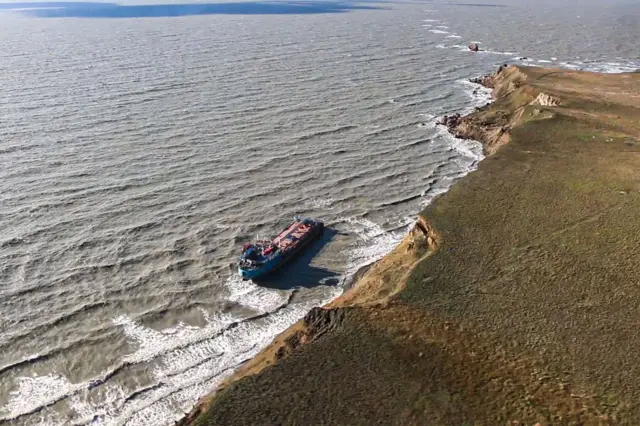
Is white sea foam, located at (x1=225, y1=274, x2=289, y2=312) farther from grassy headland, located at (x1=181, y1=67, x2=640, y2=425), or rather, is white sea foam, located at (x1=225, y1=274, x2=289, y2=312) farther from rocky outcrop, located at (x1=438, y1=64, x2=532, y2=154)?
rocky outcrop, located at (x1=438, y1=64, x2=532, y2=154)

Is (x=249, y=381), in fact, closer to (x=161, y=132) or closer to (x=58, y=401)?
(x=58, y=401)

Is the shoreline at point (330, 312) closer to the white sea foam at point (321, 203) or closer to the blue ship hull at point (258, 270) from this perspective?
the blue ship hull at point (258, 270)

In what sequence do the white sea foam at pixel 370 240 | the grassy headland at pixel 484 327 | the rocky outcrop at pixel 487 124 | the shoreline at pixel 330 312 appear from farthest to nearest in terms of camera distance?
the rocky outcrop at pixel 487 124, the white sea foam at pixel 370 240, the shoreline at pixel 330 312, the grassy headland at pixel 484 327

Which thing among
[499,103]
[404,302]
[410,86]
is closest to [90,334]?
[404,302]

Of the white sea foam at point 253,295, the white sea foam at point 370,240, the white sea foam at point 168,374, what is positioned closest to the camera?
the white sea foam at point 168,374

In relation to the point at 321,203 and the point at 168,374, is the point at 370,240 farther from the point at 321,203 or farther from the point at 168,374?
the point at 168,374

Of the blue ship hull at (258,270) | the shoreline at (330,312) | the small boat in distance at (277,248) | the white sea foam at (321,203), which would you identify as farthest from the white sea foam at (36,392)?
the white sea foam at (321,203)
